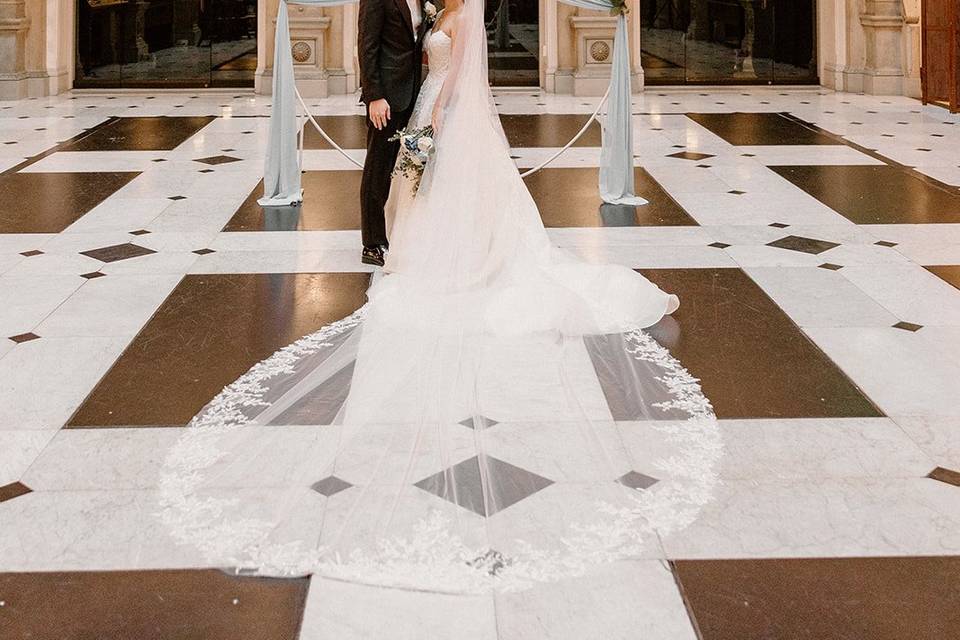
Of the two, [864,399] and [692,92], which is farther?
[692,92]

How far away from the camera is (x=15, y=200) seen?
6.76 metres

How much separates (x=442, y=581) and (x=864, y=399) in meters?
1.84

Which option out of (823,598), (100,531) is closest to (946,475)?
(823,598)

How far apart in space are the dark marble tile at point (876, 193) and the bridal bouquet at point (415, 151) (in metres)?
3.04

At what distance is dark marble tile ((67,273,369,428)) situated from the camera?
334 cm

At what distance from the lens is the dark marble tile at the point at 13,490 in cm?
269

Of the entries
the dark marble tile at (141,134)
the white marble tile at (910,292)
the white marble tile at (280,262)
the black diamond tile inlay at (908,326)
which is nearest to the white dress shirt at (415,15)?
the white marble tile at (280,262)

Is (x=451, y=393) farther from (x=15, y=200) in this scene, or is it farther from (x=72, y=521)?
(x=15, y=200)

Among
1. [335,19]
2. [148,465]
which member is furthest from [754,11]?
[148,465]

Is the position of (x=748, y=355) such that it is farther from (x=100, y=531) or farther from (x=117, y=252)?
(x=117, y=252)

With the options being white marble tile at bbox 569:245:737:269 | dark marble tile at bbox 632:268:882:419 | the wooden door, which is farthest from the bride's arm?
the wooden door

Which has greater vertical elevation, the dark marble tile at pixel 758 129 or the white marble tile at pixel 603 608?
the dark marble tile at pixel 758 129

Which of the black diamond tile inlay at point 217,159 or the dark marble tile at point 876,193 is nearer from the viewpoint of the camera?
the dark marble tile at point 876,193

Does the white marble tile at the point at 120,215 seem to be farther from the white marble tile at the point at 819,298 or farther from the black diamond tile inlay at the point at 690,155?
Result: the black diamond tile inlay at the point at 690,155
